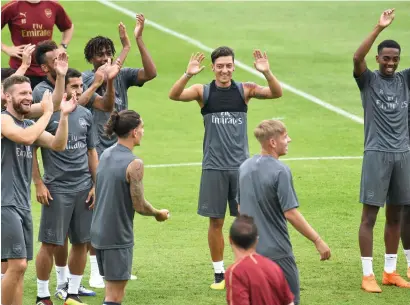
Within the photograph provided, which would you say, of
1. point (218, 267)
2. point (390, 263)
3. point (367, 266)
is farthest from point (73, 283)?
point (390, 263)

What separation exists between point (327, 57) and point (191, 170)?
10.0 metres

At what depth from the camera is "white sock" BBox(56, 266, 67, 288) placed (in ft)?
41.6

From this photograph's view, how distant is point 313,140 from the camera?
2128cm

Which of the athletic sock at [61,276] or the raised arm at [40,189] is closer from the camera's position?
the raised arm at [40,189]

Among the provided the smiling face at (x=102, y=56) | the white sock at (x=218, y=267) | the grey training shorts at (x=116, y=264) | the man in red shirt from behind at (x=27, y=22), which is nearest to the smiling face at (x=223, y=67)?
the smiling face at (x=102, y=56)

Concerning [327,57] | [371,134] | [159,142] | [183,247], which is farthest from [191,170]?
[327,57]

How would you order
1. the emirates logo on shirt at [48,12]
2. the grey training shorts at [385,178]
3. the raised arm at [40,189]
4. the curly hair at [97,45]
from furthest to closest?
1. the emirates logo on shirt at [48,12]
2. the curly hair at [97,45]
3. the grey training shorts at [385,178]
4. the raised arm at [40,189]

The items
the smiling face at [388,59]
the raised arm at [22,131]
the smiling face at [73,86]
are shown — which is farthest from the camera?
the smiling face at [388,59]

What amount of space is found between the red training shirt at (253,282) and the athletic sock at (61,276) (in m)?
4.25

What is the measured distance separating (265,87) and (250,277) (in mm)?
4867

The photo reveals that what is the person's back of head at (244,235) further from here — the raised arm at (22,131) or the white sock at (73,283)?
the white sock at (73,283)

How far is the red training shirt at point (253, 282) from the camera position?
342 inches

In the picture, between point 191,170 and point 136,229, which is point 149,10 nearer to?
point 191,170

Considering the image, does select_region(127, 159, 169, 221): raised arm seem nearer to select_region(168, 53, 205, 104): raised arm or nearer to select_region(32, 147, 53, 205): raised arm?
select_region(32, 147, 53, 205): raised arm
